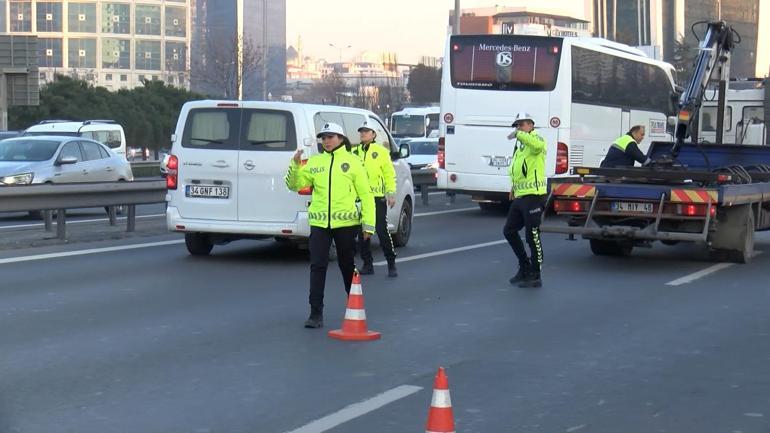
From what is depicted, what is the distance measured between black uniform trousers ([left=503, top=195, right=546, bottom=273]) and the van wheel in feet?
14.0

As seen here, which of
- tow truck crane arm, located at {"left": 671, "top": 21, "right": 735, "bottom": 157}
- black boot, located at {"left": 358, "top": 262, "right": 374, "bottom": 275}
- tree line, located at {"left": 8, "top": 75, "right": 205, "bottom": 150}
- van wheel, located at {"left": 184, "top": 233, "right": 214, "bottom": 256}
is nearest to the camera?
black boot, located at {"left": 358, "top": 262, "right": 374, "bottom": 275}

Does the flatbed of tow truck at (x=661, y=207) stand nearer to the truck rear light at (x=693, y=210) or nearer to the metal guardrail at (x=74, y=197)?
the truck rear light at (x=693, y=210)

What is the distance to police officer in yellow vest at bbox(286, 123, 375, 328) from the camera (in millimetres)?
10289

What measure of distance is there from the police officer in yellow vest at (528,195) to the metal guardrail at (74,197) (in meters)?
7.09

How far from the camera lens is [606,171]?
52.4ft

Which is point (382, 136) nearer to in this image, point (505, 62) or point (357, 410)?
point (505, 62)

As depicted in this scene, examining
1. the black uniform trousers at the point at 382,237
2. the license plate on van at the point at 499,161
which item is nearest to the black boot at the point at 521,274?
the black uniform trousers at the point at 382,237

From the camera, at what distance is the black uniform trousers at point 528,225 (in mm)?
13219

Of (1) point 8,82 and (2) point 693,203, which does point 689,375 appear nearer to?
(2) point 693,203

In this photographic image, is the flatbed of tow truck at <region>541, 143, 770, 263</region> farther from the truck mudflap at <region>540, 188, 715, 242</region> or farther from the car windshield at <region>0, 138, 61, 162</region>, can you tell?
the car windshield at <region>0, 138, 61, 162</region>

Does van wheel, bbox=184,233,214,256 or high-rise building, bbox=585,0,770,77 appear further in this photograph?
high-rise building, bbox=585,0,770,77

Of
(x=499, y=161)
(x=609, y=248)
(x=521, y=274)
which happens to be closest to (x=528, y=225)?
(x=521, y=274)

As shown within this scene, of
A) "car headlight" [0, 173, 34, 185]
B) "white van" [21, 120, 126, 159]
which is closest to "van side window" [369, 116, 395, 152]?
"car headlight" [0, 173, 34, 185]

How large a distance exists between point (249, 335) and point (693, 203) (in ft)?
22.5
